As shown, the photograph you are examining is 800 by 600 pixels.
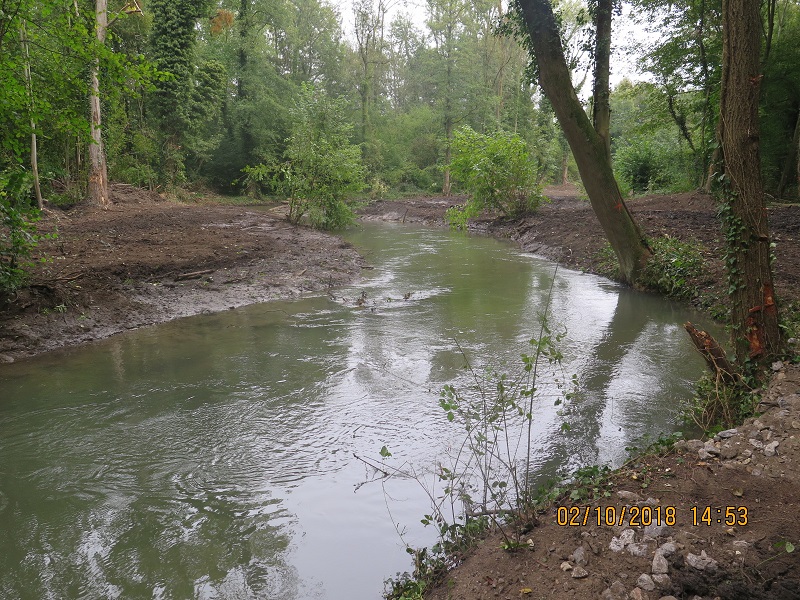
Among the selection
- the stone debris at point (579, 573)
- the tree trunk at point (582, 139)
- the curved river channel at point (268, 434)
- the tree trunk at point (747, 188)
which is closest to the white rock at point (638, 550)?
the stone debris at point (579, 573)

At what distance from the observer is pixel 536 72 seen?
1037 cm

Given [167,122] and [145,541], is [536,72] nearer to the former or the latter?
[145,541]

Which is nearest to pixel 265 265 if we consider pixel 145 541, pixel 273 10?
pixel 145 541

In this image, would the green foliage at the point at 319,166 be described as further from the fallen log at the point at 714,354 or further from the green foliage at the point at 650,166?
the fallen log at the point at 714,354

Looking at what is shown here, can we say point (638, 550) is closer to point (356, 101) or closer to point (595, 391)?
point (595, 391)

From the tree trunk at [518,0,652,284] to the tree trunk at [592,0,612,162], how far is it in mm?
695

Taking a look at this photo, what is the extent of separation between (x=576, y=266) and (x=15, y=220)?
40.4 ft

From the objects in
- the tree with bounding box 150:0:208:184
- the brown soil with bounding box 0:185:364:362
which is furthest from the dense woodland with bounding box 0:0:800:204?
the brown soil with bounding box 0:185:364:362

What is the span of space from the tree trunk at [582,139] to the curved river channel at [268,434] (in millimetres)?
1470

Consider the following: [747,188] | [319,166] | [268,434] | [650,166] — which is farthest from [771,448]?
[650,166]

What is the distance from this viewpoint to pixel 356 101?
145ft

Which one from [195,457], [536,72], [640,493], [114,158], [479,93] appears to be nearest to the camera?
[640,493]

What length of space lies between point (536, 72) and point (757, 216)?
256 inches

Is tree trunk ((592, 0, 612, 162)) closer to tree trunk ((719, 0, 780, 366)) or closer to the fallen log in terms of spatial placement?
tree trunk ((719, 0, 780, 366))
